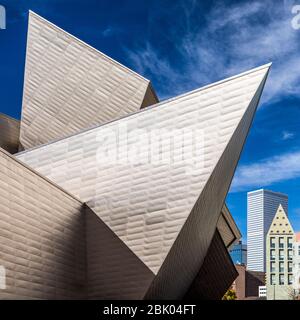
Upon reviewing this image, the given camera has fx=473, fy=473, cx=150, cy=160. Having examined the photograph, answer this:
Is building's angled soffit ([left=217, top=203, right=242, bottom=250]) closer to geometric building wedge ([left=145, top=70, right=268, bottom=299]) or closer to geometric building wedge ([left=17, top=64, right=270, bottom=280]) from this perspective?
geometric building wedge ([left=145, top=70, right=268, bottom=299])

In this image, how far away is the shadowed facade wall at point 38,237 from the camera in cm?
1182

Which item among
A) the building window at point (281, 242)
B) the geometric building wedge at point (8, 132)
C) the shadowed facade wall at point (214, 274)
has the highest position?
the geometric building wedge at point (8, 132)

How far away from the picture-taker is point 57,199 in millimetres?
14336

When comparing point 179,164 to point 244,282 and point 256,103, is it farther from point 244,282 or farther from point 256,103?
point 244,282

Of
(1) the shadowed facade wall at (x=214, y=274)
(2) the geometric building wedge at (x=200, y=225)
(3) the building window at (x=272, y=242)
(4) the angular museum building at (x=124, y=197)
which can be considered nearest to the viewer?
(4) the angular museum building at (x=124, y=197)

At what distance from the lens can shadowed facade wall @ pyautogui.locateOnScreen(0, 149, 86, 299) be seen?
11.8 metres

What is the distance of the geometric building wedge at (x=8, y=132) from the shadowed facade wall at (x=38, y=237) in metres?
13.2

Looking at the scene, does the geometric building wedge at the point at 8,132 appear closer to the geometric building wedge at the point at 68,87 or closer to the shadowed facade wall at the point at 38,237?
the geometric building wedge at the point at 68,87

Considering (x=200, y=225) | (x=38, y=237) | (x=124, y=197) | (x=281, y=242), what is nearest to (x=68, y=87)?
(x=124, y=197)

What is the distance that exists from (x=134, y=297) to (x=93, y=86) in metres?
10.9

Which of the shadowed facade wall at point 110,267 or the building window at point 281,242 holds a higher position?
the building window at point 281,242

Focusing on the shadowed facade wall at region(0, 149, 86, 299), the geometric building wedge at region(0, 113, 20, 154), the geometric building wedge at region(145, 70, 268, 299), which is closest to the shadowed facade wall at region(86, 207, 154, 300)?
the shadowed facade wall at region(0, 149, 86, 299)

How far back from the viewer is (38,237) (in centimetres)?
1309

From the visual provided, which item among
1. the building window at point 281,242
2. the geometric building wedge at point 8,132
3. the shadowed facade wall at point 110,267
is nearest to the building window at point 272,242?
the building window at point 281,242
